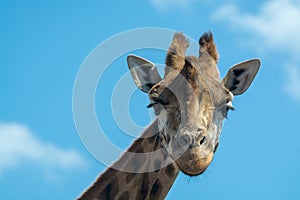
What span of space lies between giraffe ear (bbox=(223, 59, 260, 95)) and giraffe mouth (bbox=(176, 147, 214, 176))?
1.84 meters

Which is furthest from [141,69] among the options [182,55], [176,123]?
[176,123]

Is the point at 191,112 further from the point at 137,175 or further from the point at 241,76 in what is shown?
the point at 137,175

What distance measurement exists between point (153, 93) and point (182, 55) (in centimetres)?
95

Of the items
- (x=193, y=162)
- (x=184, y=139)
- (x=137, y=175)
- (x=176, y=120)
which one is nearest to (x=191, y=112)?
(x=176, y=120)

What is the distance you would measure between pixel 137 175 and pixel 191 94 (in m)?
1.92

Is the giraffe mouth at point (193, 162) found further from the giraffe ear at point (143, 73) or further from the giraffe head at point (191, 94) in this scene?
the giraffe ear at point (143, 73)

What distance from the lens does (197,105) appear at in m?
10.8

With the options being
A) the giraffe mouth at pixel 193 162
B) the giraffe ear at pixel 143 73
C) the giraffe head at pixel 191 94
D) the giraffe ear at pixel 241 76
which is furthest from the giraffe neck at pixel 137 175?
the giraffe mouth at pixel 193 162

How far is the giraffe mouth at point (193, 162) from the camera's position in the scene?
10.3 m

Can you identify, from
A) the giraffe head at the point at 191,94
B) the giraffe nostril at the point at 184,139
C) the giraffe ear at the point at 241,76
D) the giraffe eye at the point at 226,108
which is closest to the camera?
the giraffe nostril at the point at 184,139

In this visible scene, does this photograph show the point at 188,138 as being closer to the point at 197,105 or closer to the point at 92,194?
the point at 197,105

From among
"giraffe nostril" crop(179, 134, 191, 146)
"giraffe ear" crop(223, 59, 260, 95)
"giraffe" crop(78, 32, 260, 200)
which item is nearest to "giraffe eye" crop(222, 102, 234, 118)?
"giraffe" crop(78, 32, 260, 200)

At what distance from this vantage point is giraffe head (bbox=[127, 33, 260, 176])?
10.4 meters

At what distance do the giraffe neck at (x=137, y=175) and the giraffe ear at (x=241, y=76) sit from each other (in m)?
1.35
